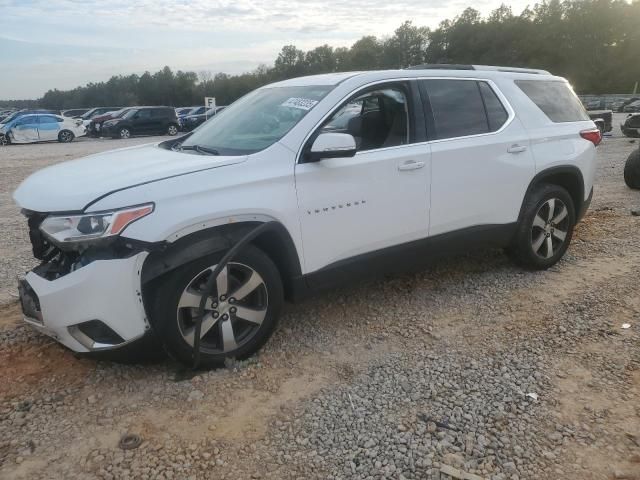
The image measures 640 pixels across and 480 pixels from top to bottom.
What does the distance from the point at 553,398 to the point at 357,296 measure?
1.77 metres

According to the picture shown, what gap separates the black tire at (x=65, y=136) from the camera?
1000 inches

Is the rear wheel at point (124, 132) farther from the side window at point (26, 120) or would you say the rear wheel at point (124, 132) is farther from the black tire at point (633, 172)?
the black tire at point (633, 172)

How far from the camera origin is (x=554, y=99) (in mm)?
4750

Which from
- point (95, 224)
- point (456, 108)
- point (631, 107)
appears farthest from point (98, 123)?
point (631, 107)

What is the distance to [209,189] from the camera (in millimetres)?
2973

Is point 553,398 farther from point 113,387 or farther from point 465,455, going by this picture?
point 113,387

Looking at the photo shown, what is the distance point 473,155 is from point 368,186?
104 centimetres

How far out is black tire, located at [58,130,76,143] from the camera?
25406 mm

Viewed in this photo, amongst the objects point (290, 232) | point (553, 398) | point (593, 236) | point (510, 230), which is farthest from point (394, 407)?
point (593, 236)

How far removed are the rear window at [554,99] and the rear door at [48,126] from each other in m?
25.3

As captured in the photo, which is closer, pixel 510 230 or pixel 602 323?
pixel 602 323

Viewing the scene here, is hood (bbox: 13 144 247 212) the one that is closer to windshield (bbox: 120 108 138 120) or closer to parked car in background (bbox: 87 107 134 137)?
windshield (bbox: 120 108 138 120)

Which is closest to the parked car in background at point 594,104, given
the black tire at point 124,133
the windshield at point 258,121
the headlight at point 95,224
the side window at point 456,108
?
the black tire at point 124,133

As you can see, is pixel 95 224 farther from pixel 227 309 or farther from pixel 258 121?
pixel 258 121
